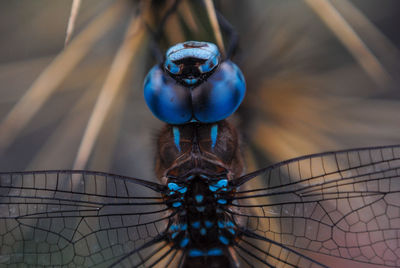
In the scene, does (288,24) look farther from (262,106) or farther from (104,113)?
(104,113)

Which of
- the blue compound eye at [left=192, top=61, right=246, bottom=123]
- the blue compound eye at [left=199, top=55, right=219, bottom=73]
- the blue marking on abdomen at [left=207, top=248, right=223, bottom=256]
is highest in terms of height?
the blue compound eye at [left=199, top=55, right=219, bottom=73]

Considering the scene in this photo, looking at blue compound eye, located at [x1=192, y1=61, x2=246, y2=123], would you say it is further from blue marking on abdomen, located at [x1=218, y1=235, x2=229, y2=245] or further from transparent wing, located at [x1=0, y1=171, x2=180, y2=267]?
blue marking on abdomen, located at [x1=218, y1=235, x2=229, y2=245]

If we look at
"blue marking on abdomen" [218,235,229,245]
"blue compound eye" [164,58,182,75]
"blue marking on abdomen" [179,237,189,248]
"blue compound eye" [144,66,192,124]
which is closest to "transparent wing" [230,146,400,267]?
"blue marking on abdomen" [218,235,229,245]

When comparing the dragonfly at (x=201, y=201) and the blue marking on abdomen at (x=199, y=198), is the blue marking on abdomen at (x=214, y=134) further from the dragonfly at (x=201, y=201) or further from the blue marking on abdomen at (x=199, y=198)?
the blue marking on abdomen at (x=199, y=198)

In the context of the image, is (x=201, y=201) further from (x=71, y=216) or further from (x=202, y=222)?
(x=71, y=216)

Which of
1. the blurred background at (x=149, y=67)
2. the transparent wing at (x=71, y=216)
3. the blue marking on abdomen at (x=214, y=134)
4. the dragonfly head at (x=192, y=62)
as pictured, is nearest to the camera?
the dragonfly head at (x=192, y=62)

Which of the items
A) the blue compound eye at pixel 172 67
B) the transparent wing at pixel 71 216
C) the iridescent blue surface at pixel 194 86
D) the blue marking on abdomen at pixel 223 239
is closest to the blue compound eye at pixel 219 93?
the iridescent blue surface at pixel 194 86

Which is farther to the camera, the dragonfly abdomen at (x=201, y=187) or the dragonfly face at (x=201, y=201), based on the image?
the dragonfly abdomen at (x=201, y=187)
